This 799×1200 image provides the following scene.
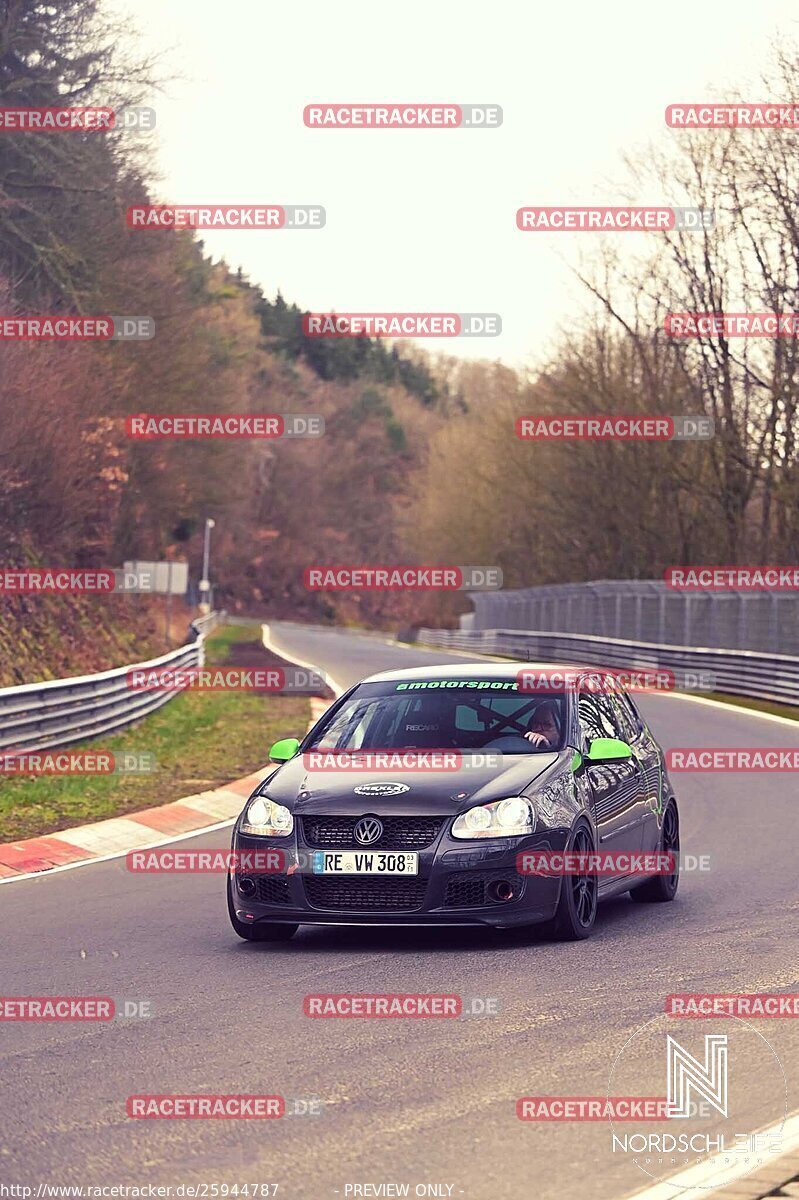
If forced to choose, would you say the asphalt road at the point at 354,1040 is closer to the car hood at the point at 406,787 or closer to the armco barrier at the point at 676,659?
the car hood at the point at 406,787

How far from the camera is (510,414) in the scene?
247 ft

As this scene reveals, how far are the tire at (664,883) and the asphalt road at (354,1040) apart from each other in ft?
0.44

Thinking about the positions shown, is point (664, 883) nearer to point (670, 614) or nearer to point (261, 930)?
point (261, 930)

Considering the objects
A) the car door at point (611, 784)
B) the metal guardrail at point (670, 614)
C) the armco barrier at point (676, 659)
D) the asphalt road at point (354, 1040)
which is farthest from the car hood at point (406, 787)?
the metal guardrail at point (670, 614)

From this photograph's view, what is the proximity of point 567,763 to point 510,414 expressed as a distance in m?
66.4

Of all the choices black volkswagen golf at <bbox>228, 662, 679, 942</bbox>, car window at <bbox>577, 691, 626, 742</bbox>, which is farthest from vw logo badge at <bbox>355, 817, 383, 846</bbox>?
car window at <bbox>577, 691, 626, 742</bbox>

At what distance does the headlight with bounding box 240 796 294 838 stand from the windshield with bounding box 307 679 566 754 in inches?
34.7

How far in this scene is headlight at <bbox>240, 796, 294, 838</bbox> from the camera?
904 cm

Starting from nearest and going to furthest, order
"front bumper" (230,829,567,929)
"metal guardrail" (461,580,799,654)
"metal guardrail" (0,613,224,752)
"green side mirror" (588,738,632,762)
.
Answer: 1. "front bumper" (230,829,567,929)
2. "green side mirror" (588,738,632,762)
3. "metal guardrail" (0,613,224,752)
4. "metal guardrail" (461,580,799,654)

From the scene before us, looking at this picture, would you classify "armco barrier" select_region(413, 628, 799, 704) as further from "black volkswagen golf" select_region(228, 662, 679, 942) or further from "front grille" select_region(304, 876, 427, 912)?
"front grille" select_region(304, 876, 427, 912)

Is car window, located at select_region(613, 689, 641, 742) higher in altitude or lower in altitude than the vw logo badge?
higher

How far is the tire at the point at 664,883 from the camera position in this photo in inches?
423

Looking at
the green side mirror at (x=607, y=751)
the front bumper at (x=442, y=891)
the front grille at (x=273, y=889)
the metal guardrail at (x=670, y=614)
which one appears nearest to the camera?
the front bumper at (x=442, y=891)

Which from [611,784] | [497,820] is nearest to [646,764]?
[611,784]
